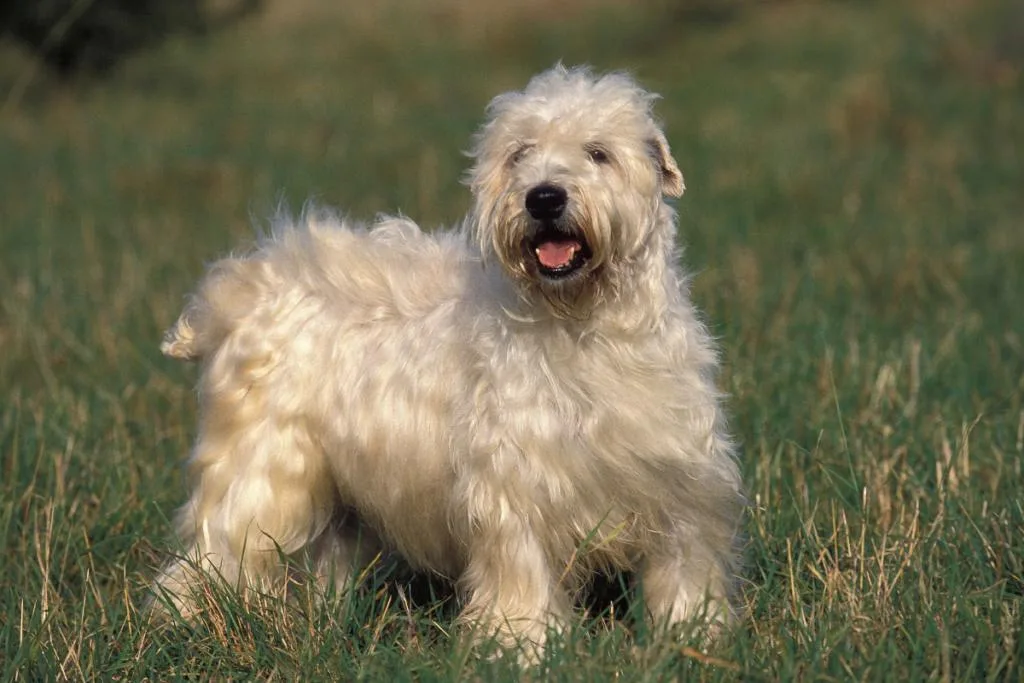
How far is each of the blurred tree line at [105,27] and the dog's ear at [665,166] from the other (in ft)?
50.7

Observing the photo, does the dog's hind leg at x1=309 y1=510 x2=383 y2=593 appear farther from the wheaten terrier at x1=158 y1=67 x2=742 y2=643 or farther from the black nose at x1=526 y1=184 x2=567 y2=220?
the black nose at x1=526 y1=184 x2=567 y2=220

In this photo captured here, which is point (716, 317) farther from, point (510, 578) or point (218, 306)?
point (510, 578)

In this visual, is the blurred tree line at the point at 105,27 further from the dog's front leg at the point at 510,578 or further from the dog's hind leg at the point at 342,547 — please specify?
the dog's front leg at the point at 510,578

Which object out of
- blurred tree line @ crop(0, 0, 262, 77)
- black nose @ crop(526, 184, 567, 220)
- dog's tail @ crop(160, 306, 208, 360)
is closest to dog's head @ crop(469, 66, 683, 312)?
black nose @ crop(526, 184, 567, 220)

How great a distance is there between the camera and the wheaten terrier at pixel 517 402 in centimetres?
432

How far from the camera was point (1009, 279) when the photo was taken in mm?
8555

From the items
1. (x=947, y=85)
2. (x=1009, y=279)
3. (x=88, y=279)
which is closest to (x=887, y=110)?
(x=947, y=85)

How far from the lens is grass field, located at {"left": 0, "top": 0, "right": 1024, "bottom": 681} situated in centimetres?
420

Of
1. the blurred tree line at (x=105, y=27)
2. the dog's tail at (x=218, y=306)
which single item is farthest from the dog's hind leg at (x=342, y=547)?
the blurred tree line at (x=105, y=27)

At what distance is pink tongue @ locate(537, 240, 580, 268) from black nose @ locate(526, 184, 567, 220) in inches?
4.3

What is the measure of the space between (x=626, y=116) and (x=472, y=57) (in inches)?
655

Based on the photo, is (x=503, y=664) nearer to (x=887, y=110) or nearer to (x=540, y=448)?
(x=540, y=448)

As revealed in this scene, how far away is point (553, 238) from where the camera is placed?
14.0ft

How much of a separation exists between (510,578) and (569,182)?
1187 mm
